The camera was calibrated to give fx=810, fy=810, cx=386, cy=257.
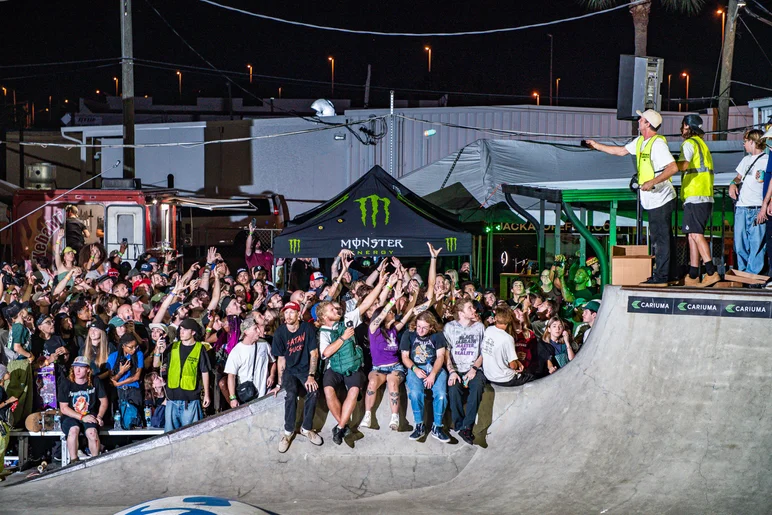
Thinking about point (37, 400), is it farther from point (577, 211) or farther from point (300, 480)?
point (577, 211)

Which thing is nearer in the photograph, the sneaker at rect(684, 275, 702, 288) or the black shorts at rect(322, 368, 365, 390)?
the sneaker at rect(684, 275, 702, 288)

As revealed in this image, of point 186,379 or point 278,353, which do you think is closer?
point 278,353

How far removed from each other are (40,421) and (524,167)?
10029 mm

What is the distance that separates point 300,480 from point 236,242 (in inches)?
673

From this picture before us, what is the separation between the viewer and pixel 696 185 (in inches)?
333

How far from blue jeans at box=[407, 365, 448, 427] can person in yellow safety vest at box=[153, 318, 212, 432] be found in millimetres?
2708

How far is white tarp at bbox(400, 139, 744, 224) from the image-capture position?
1525 centimetres

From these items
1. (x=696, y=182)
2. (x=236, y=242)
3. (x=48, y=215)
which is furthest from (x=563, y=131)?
(x=696, y=182)

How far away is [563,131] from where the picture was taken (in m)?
27.0

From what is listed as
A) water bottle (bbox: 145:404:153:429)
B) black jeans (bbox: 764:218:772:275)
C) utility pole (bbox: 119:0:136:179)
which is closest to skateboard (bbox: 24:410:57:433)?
water bottle (bbox: 145:404:153:429)

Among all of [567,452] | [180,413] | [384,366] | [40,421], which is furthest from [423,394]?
[40,421]

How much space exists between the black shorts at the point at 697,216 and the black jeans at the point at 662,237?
0.17 metres

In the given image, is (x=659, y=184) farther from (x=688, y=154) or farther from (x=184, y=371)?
(x=184, y=371)

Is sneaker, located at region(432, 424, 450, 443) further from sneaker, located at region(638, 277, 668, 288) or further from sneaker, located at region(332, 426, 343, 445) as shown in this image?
sneaker, located at region(638, 277, 668, 288)
